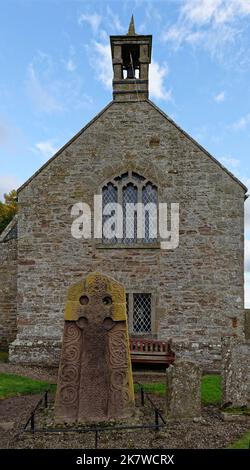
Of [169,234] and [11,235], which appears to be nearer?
[169,234]

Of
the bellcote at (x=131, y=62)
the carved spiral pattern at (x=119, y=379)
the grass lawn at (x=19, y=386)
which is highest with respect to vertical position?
the bellcote at (x=131, y=62)

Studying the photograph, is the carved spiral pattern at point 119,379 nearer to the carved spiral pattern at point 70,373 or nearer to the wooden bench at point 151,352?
the carved spiral pattern at point 70,373

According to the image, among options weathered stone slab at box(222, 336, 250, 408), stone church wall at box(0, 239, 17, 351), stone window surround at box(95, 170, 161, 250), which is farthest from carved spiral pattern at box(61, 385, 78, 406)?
stone church wall at box(0, 239, 17, 351)

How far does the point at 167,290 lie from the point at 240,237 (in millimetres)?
3157

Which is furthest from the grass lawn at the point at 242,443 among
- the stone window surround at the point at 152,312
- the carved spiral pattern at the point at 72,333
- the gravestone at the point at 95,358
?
the stone window surround at the point at 152,312

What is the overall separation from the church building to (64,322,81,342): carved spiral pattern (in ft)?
21.5

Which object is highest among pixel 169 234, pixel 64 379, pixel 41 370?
pixel 169 234

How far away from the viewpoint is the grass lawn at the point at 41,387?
1016 centimetres

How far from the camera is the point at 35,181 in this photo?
49.3 ft

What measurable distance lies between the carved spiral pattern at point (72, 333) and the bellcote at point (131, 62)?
9.96m
